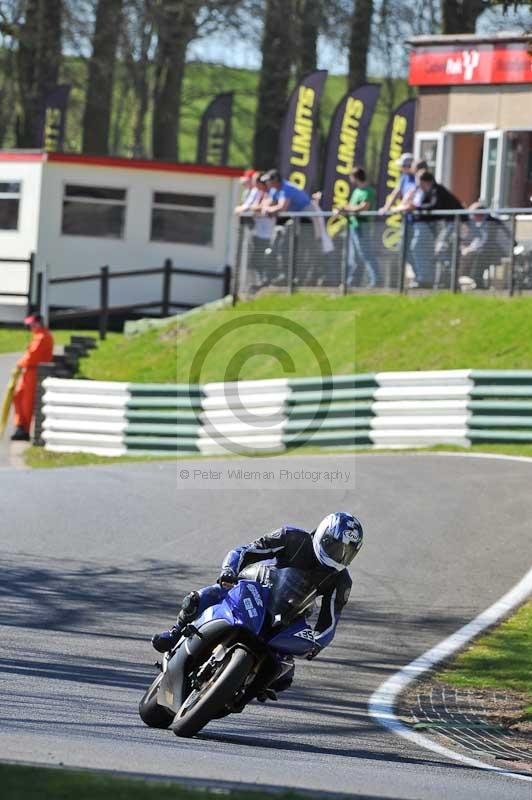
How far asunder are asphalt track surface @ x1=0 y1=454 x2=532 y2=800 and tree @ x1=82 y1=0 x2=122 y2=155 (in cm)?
2695

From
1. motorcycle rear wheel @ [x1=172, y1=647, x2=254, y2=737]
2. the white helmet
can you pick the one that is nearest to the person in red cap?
the white helmet

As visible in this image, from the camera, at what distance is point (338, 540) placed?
786 cm

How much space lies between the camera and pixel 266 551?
320 inches

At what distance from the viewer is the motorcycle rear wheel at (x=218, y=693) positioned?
753cm

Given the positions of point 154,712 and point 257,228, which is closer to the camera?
point 154,712

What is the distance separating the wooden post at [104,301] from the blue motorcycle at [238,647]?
782 inches

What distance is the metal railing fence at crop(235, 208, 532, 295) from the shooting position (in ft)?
67.3

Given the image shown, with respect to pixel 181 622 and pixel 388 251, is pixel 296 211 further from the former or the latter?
pixel 181 622

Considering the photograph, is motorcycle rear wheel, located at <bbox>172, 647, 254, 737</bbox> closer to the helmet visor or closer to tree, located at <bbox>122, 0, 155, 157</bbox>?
the helmet visor

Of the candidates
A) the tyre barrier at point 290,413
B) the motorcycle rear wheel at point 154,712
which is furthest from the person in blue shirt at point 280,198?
the motorcycle rear wheel at point 154,712

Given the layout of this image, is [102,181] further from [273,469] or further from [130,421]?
[273,469]

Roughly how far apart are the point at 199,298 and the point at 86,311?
123 inches

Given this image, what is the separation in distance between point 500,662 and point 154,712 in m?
3.38

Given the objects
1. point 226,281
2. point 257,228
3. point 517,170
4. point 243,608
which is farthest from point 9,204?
point 243,608
